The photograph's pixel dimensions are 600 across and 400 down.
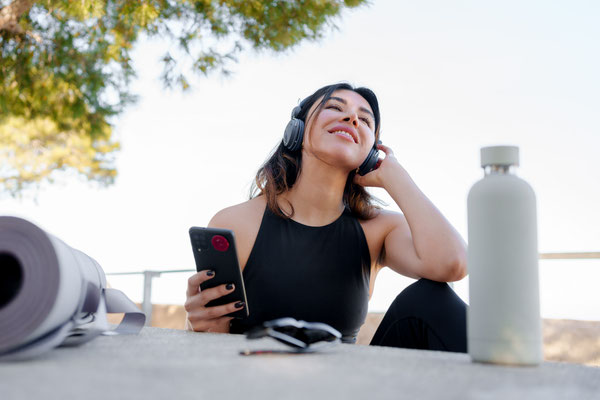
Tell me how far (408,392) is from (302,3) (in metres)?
4.64

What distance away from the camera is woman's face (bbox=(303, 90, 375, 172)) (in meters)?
1.93

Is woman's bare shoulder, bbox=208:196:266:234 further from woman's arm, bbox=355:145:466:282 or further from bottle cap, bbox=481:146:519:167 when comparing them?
bottle cap, bbox=481:146:519:167

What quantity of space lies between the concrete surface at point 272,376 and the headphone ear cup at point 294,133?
4.24 feet

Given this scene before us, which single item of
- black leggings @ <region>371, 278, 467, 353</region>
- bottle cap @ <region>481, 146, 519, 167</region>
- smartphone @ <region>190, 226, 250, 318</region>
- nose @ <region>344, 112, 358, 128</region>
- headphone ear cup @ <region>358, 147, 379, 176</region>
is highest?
nose @ <region>344, 112, 358, 128</region>

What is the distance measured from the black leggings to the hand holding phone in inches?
15.5

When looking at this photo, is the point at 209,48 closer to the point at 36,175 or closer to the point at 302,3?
the point at 302,3

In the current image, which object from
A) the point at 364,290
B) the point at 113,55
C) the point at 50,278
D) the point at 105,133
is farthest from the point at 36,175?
the point at 50,278

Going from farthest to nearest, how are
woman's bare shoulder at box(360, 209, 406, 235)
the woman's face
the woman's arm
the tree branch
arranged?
the tree branch < woman's bare shoulder at box(360, 209, 406, 235) < the woman's face < the woman's arm

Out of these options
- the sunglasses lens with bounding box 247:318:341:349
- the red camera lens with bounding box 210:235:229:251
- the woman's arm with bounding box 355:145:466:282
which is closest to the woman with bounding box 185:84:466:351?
the woman's arm with bounding box 355:145:466:282

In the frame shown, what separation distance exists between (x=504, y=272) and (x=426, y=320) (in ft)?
2.09

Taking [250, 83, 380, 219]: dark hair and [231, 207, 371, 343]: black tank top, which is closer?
[231, 207, 371, 343]: black tank top

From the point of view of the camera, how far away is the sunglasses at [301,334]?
0.82 meters

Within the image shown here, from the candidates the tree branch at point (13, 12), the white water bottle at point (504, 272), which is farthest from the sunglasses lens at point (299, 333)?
the tree branch at point (13, 12)

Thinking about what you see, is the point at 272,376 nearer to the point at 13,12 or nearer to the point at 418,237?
the point at 418,237
